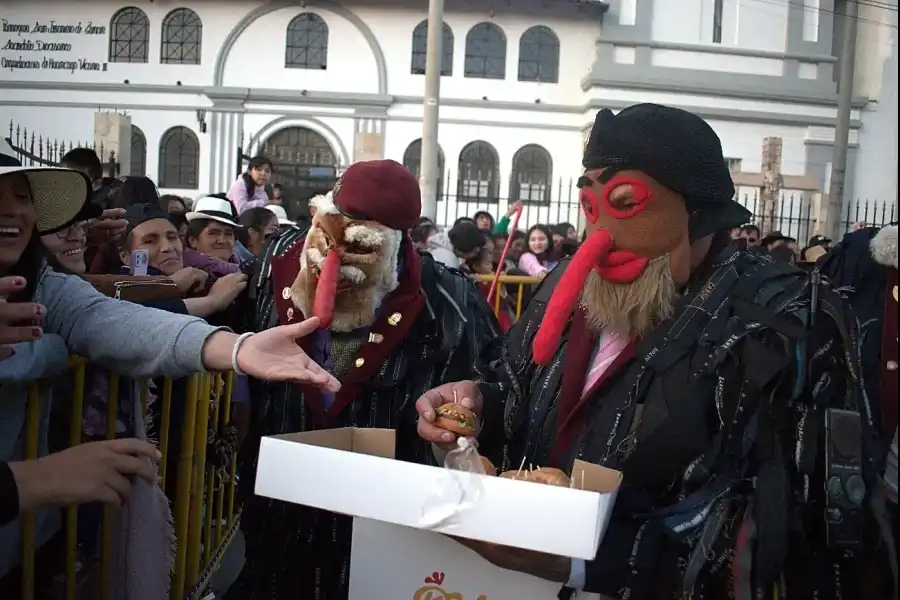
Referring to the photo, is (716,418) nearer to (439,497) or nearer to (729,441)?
(729,441)

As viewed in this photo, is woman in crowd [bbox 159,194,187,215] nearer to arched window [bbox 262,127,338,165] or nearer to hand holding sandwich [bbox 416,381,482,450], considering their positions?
hand holding sandwich [bbox 416,381,482,450]

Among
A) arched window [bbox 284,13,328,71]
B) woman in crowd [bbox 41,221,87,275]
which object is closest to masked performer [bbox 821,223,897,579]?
woman in crowd [bbox 41,221,87,275]

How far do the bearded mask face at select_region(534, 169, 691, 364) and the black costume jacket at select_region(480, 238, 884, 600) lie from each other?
67mm

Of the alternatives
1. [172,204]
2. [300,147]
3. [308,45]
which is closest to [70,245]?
[172,204]

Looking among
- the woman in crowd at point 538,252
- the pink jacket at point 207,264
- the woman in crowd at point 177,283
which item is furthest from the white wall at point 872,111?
the woman in crowd at point 177,283

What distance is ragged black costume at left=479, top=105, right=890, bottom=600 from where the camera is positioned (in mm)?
1705

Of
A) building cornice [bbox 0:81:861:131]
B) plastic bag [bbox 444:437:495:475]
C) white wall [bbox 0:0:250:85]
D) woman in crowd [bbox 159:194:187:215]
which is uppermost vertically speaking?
white wall [bbox 0:0:250:85]

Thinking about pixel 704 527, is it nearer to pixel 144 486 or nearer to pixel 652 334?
pixel 652 334

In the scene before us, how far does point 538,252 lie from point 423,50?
1437cm

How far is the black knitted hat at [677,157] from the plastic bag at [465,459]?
0.75 meters

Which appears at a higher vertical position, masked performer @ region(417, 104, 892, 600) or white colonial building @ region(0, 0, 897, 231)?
white colonial building @ region(0, 0, 897, 231)

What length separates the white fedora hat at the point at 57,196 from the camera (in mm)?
1992

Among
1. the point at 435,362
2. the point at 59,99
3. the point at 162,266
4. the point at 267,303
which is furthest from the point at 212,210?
the point at 59,99

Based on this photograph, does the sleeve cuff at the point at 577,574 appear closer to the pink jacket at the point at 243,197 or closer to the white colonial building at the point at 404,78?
the pink jacket at the point at 243,197
